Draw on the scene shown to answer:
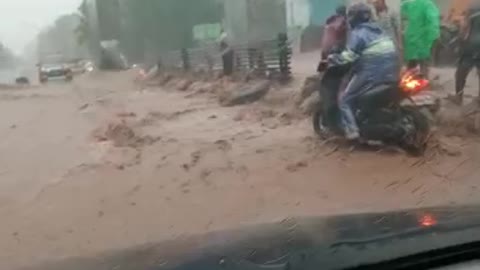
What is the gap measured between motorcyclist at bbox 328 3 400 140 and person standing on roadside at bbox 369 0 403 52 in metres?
0.12

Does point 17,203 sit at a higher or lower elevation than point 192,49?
lower

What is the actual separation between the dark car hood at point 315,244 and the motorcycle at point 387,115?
2.40m

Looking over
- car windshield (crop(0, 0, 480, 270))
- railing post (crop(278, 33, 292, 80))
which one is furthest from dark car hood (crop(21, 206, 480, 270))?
railing post (crop(278, 33, 292, 80))

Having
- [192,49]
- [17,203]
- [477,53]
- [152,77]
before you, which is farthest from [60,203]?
[477,53]

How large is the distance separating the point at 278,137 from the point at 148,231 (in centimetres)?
130

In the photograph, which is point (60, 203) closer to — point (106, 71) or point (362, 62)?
point (106, 71)

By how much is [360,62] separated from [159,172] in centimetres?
170

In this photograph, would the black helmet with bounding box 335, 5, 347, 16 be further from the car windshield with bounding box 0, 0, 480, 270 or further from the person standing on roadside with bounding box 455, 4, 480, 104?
the person standing on roadside with bounding box 455, 4, 480, 104

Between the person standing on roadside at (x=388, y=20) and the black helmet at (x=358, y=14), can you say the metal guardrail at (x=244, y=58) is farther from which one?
the person standing on roadside at (x=388, y=20)

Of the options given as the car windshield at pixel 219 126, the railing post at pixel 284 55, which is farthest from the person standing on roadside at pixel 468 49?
the railing post at pixel 284 55

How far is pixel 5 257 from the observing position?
121 inches

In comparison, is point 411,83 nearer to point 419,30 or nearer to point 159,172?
point 419,30

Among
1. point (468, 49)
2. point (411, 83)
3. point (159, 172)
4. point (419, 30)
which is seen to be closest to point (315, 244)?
point (159, 172)

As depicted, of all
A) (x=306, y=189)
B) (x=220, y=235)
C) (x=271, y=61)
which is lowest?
(x=306, y=189)
